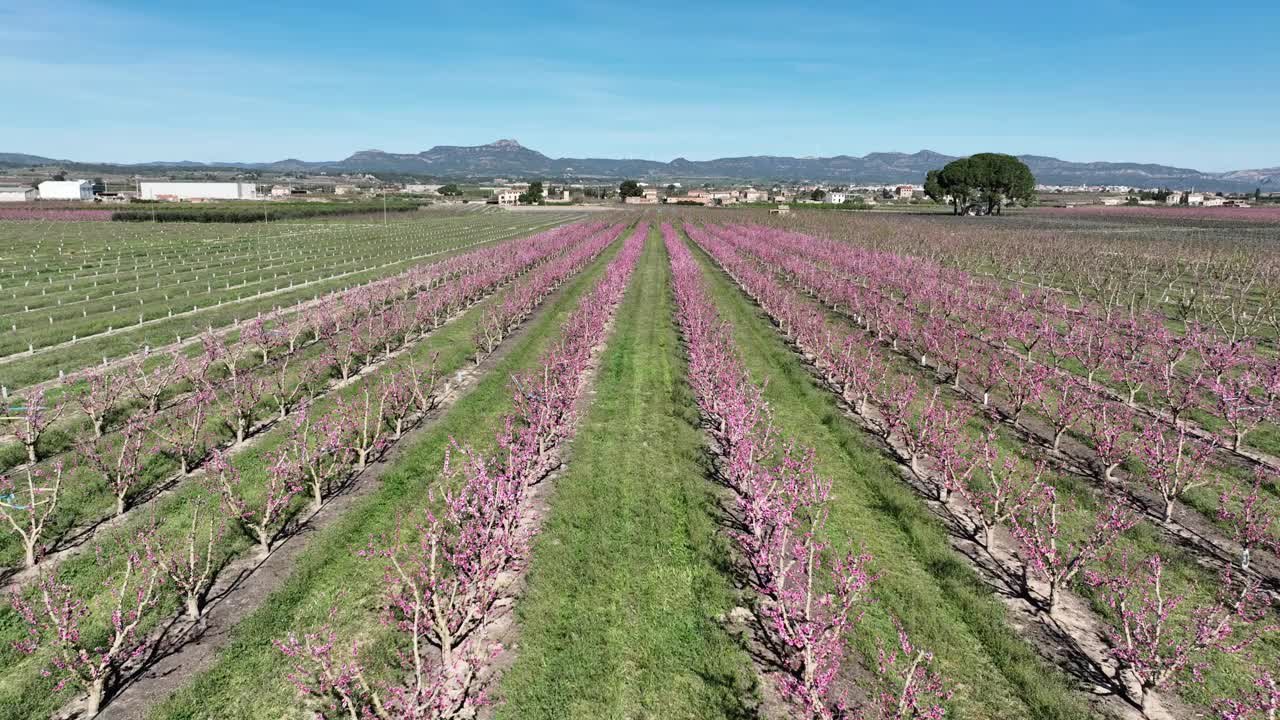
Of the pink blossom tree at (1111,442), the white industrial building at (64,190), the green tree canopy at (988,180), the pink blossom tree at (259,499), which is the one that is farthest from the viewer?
the white industrial building at (64,190)

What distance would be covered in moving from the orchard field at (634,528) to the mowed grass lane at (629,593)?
0.14 feet

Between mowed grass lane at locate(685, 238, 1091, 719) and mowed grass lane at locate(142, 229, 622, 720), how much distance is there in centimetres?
590

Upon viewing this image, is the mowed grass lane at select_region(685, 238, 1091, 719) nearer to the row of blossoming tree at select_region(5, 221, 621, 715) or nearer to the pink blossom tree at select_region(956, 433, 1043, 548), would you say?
the pink blossom tree at select_region(956, 433, 1043, 548)

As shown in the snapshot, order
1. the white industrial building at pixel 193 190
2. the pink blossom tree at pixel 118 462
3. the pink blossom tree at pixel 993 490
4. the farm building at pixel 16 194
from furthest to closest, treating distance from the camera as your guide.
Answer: the white industrial building at pixel 193 190
the farm building at pixel 16 194
the pink blossom tree at pixel 118 462
the pink blossom tree at pixel 993 490

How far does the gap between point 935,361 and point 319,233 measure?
63.6m

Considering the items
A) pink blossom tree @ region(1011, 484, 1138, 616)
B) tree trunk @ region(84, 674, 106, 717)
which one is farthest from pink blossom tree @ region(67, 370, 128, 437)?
pink blossom tree @ region(1011, 484, 1138, 616)

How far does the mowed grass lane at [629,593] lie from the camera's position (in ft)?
20.1

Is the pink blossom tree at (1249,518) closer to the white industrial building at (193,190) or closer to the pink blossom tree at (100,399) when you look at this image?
the pink blossom tree at (100,399)

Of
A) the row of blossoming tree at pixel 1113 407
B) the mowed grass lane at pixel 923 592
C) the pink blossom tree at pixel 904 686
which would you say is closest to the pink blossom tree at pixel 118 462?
the pink blossom tree at pixel 904 686

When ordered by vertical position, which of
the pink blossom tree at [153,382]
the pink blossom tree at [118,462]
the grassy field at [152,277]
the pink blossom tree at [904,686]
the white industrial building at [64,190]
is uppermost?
the white industrial building at [64,190]

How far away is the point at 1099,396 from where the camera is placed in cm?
1412

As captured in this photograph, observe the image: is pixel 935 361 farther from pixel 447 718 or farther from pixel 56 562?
pixel 56 562

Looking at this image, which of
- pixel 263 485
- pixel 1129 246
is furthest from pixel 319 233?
pixel 1129 246

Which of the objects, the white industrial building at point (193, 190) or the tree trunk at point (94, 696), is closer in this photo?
the tree trunk at point (94, 696)
